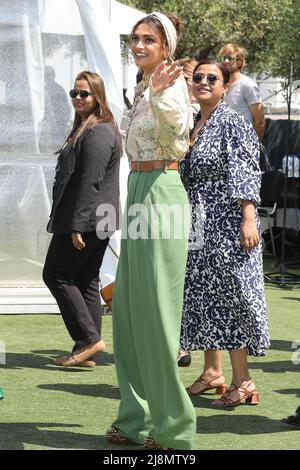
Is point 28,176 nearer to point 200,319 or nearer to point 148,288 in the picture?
point 200,319

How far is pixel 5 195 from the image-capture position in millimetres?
10094

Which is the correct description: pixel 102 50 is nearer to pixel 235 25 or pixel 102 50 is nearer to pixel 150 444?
pixel 150 444

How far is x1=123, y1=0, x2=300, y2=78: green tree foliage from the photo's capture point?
28.2m

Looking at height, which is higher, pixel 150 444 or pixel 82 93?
pixel 82 93

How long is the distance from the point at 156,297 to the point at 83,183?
262 centimetres

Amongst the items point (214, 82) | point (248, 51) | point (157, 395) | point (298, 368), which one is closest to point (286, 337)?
point (298, 368)

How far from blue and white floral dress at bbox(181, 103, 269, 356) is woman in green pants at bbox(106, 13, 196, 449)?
3.71 ft

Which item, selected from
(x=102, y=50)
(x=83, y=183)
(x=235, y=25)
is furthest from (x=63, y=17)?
(x=235, y=25)

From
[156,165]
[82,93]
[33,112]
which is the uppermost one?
[82,93]

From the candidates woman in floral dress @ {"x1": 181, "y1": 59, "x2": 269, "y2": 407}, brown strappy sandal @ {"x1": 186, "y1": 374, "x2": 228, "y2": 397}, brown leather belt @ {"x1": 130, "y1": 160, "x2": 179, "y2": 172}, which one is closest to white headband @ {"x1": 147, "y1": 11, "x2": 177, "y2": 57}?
brown leather belt @ {"x1": 130, "y1": 160, "x2": 179, "y2": 172}

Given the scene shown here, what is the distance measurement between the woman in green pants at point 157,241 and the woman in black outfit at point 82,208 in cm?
233

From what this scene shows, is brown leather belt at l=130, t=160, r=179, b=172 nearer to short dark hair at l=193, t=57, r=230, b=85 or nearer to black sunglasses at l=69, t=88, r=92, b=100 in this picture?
short dark hair at l=193, t=57, r=230, b=85

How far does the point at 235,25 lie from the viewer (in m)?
Answer: 30.0

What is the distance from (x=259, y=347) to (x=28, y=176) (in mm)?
4075
